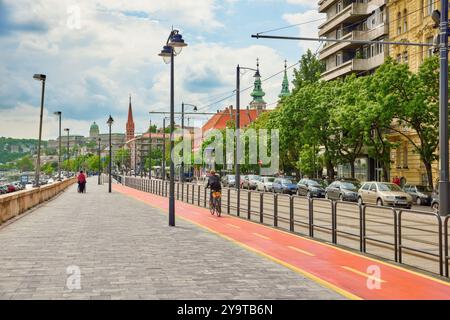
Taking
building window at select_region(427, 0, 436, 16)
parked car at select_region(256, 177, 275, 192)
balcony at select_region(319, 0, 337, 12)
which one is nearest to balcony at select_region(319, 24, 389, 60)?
balcony at select_region(319, 0, 337, 12)

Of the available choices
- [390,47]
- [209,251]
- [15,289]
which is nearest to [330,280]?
[209,251]

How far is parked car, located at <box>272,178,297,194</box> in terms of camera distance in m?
48.2

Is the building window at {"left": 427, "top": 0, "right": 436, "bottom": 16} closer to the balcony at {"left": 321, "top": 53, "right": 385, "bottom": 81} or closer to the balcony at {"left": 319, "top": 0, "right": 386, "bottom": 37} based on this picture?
the balcony at {"left": 321, "top": 53, "right": 385, "bottom": 81}

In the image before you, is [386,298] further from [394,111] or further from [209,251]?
[394,111]

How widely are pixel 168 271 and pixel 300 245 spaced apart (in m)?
4.72

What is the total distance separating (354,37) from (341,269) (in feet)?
159

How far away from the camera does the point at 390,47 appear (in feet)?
164

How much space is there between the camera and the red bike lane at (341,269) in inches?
325

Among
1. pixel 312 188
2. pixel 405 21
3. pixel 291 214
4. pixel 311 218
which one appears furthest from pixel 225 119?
pixel 311 218

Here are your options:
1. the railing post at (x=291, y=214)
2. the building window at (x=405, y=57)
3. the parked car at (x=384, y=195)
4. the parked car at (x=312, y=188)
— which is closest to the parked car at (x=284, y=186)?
the parked car at (x=312, y=188)

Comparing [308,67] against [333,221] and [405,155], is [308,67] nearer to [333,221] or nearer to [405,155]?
[405,155]

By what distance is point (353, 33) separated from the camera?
182 feet

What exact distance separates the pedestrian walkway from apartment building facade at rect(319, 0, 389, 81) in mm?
39479

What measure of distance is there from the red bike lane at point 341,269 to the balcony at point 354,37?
3896cm
